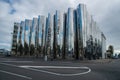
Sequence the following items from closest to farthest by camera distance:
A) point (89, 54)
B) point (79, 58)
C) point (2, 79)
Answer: point (2, 79), point (79, 58), point (89, 54)

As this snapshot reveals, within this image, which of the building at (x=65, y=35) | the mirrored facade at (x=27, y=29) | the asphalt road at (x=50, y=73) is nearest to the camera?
the asphalt road at (x=50, y=73)

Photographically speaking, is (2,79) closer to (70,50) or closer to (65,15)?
(70,50)

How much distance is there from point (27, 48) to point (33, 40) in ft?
16.3

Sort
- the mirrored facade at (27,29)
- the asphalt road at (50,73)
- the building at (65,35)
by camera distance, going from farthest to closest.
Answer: the mirrored facade at (27,29)
the building at (65,35)
the asphalt road at (50,73)

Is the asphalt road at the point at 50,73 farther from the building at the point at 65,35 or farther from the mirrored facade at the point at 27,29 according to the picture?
the mirrored facade at the point at 27,29

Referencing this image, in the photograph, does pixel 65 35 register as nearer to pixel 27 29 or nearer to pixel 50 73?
pixel 27 29

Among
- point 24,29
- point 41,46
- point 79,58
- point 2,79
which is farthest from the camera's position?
point 24,29

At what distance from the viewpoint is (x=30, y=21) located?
5816 centimetres

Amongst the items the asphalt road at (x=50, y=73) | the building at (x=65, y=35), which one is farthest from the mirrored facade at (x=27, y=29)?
the asphalt road at (x=50, y=73)

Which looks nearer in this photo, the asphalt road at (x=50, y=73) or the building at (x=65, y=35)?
the asphalt road at (x=50, y=73)

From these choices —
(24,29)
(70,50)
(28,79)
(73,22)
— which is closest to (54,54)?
(70,50)

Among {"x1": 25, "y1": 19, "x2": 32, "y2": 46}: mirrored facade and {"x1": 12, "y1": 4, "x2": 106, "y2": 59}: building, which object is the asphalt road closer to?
{"x1": 12, "y1": 4, "x2": 106, "y2": 59}: building

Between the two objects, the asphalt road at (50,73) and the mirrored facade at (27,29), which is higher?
the mirrored facade at (27,29)

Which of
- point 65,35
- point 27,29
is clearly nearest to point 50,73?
point 65,35
